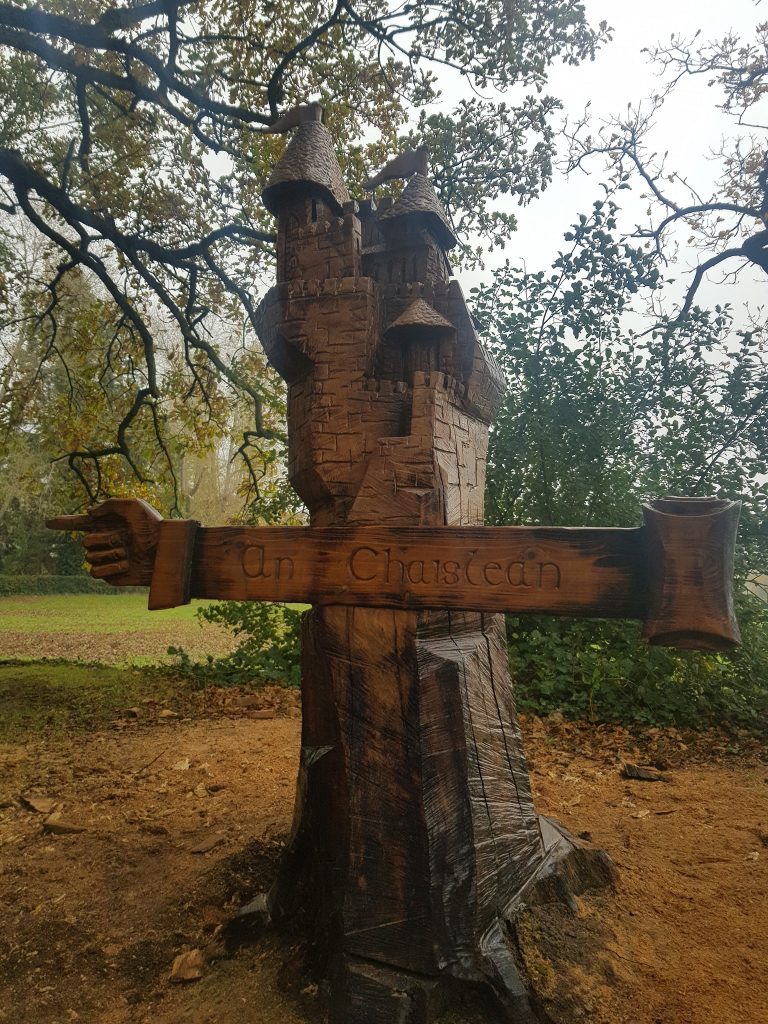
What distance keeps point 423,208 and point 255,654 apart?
546 centimetres

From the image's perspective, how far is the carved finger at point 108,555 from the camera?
2195mm

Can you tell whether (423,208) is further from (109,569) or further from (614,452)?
(614,452)

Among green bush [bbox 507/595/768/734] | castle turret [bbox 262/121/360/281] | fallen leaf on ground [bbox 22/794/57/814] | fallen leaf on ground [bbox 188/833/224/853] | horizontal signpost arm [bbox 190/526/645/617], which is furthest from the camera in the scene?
green bush [bbox 507/595/768/734]

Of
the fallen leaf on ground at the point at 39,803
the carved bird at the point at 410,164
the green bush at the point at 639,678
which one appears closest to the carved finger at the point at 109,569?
the carved bird at the point at 410,164

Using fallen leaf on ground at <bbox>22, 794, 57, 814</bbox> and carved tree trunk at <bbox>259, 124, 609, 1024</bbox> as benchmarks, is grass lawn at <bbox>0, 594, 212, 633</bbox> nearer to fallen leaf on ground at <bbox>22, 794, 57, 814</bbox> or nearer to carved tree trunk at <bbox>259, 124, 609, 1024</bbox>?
fallen leaf on ground at <bbox>22, 794, 57, 814</bbox>

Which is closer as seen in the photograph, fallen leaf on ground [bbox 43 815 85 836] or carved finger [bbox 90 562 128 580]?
carved finger [bbox 90 562 128 580]

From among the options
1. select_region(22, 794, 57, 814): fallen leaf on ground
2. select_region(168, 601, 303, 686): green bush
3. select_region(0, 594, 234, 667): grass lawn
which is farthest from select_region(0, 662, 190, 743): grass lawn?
select_region(22, 794, 57, 814): fallen leaf on ground

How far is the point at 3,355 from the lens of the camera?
887cm

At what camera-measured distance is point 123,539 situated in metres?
2.21

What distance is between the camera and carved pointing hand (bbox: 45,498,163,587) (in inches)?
86.3

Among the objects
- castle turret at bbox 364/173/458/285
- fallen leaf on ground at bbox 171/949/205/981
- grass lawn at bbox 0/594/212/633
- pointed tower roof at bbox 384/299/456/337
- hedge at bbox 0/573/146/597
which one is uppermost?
castle turret at bbox 364/173/458/285

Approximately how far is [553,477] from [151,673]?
15.7 ft

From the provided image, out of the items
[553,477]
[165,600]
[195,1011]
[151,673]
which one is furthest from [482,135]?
[195,1011]

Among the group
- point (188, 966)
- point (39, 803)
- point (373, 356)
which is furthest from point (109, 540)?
point (39, 803)
